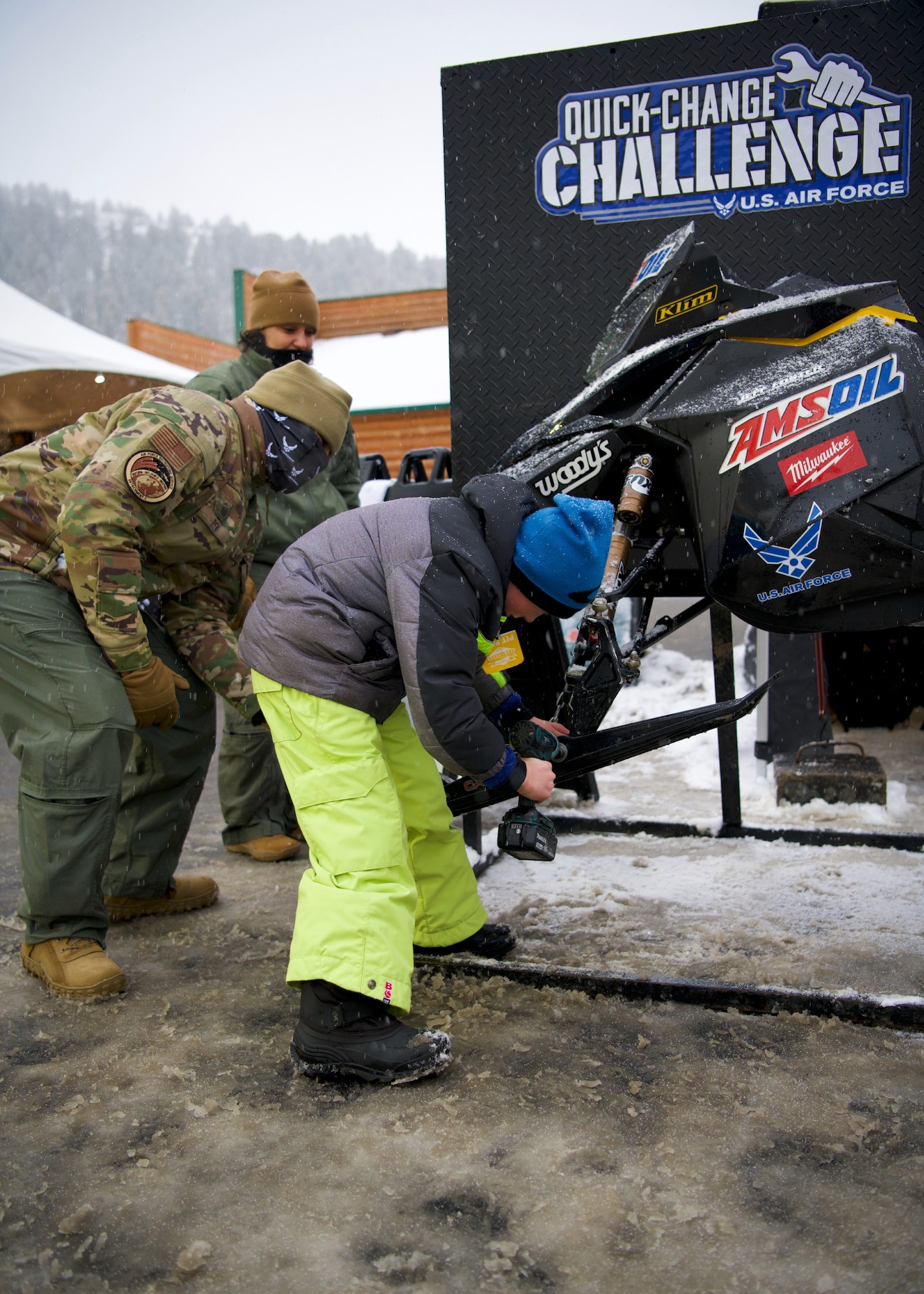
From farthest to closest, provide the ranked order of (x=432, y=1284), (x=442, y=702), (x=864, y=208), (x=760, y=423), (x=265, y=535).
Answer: (x=265, y=535) < (x=864, y=208) < (x=760, y=423) < (x=442, y=702) < (x=432, y=1284)

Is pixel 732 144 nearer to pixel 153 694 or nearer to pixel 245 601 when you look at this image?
pixel 245 601

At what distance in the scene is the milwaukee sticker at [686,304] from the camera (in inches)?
112

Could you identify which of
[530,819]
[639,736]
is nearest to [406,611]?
[530,819]

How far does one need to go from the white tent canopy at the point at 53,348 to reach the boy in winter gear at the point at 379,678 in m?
6.79

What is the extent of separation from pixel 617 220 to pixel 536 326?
0.42 meters

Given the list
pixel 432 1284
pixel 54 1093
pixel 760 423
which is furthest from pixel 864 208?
pixel 54 1093

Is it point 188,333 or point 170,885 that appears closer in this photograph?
point 170,885

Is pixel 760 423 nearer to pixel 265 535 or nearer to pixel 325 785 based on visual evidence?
pixel 325 785

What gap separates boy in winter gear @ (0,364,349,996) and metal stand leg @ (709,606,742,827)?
1.43 metres

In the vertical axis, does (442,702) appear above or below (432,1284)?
above

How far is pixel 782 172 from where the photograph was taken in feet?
10.0

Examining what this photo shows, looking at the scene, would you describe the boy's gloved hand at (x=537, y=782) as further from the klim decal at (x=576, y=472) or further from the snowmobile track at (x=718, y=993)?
the klim decal at (x=576, y=472)

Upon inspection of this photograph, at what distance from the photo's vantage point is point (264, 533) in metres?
3.94

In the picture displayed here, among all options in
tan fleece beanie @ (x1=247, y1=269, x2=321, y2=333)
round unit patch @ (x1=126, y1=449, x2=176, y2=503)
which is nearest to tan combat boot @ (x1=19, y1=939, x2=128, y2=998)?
round unit patch @ (x1=126, y1=449, x2=176, y2=503)
